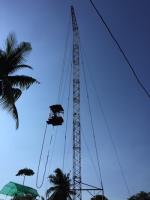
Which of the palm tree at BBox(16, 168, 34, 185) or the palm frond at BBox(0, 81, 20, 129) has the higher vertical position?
the palm tree at BBox(16, 168, 34, 185)

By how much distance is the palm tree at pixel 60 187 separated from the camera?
62781mm

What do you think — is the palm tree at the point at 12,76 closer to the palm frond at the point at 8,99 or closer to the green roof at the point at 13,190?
the palm frond at the point at 8,99

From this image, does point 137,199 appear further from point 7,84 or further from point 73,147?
point 7,84

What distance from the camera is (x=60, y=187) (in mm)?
64438

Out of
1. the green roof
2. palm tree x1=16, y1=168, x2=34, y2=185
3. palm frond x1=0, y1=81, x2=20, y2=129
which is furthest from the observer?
palm tree x1=16, y1=168, x2=34, y2=185

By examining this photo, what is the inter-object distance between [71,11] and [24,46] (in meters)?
42.5

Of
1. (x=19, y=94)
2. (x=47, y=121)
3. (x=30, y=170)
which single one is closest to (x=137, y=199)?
(x=30, y=170)

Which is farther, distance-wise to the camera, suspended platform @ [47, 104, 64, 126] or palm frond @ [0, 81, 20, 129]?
suspended platform @ [47, 104, 64, 126]

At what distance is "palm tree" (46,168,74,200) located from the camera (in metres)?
62.8

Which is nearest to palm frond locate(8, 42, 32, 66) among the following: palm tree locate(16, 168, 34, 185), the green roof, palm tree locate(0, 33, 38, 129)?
palm tree locate(0, 33, 38, 129)

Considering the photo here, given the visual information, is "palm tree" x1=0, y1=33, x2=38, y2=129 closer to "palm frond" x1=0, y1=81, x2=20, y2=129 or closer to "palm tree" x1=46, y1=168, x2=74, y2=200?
"palm frond" x1=0, y1=81, x2=20, y2=129

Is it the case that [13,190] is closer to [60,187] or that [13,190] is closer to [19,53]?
[19,53]

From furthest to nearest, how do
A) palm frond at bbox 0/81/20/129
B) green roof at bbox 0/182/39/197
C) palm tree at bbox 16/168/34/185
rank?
palm tree at bbox 16/168/34/185 → green roof at bbox 0/182/39/197 → palm frond at bbox 0/81/20/129

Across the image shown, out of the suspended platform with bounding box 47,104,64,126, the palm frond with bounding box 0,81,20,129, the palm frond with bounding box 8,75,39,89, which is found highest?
the suspended platform with bounding box 47,104,64,126
